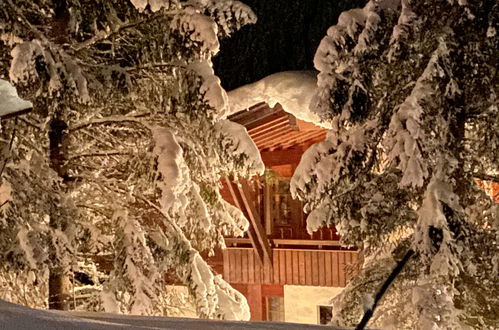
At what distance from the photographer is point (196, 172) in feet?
36.1

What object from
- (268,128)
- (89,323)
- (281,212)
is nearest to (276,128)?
(268,128)

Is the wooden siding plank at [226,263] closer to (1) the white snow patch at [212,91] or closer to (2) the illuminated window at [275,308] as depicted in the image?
(2) the illuminated window at [275,308]

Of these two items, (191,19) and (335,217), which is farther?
(191,19)

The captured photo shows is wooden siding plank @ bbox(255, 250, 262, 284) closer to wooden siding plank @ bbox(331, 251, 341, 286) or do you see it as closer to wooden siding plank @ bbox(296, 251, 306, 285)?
wooden siding plank @ bbox(296, 251, 306, 285)

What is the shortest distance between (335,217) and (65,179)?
4.10 metres

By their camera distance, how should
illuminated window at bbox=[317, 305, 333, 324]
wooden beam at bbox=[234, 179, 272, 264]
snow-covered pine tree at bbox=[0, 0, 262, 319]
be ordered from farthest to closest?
illuminated window at bbox=[317, 305, 333, 324] → wooden beam at bbox=[234, 179, 272, 264] → snow-covered pine tree at bbox=[0, 0, 262, 319]

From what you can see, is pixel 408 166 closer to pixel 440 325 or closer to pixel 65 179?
pixel 440 325

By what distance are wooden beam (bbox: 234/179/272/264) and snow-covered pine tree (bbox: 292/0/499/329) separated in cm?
705

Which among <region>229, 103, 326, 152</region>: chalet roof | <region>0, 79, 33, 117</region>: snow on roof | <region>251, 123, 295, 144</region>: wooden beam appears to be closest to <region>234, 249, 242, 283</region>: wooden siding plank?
<region>229, 103, 326, 152</region>: chalet roof

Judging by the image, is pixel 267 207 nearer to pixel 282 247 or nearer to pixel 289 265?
pixel 282 247

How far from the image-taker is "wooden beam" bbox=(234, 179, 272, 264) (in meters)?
16.4

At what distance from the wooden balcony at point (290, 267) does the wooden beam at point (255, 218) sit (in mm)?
210

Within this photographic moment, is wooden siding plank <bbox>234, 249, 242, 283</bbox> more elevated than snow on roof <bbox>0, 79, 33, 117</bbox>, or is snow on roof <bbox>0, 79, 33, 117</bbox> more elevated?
snow on roof <bbox>0, 79, 33, 117</bbox>

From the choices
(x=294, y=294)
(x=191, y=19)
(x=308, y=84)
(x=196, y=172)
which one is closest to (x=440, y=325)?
(x=196, y=172)
